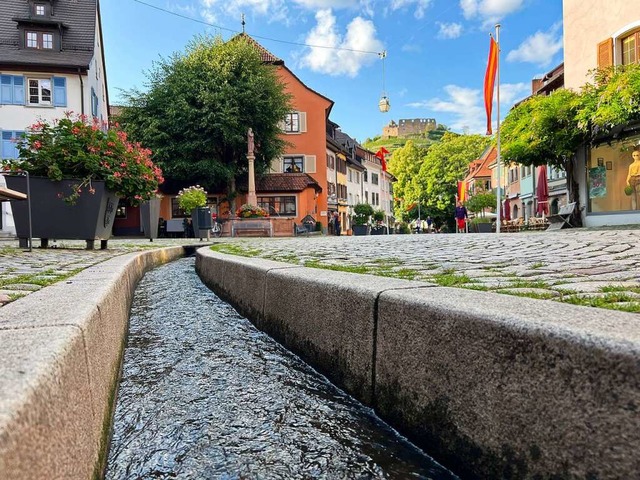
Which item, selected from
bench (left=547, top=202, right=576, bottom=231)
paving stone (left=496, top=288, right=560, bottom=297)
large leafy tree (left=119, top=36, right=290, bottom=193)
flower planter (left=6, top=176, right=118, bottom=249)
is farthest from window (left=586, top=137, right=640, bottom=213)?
large leafy tree (left=119, top=36, right=290, bottom=193)

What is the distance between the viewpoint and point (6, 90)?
81.6 ft

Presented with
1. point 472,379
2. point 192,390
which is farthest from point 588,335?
point 192,390

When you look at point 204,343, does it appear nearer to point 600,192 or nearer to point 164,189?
point 600,192

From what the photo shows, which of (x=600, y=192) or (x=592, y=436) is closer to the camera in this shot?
(x=592, y=436)

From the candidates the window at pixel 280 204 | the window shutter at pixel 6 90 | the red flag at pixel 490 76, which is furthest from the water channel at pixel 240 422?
the window at pixel 280 204

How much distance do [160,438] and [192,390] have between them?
20.9 inches

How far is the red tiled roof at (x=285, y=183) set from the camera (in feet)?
115

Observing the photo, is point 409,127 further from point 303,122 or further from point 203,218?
point 203,218

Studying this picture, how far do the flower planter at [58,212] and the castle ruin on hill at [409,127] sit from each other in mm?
145927

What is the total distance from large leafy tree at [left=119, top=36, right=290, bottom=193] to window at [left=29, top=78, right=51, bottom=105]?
18.2 feet

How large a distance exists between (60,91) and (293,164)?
54.3ft

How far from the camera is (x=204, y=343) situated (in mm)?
3607

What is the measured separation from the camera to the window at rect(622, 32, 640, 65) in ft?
52.4

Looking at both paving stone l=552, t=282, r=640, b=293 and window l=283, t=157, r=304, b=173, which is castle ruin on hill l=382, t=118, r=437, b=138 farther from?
paving stone l=552, t=282, r=640, b=293
